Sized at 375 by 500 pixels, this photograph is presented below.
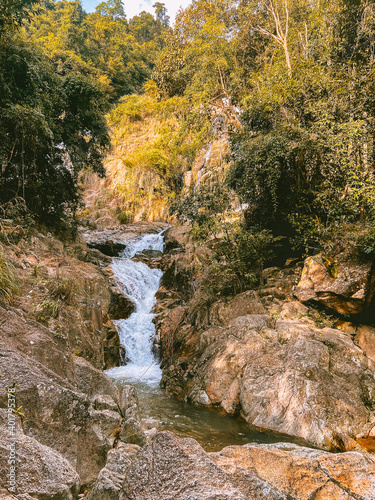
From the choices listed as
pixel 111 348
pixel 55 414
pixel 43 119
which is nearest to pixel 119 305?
pixel 111 348

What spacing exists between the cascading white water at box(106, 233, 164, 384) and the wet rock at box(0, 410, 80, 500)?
22.2ft

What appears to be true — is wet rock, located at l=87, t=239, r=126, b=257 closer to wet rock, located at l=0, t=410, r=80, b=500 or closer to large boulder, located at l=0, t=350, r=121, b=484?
large boulder, located at l=0, t=350, r=121, b=484

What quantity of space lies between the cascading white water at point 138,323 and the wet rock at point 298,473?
6932 mm

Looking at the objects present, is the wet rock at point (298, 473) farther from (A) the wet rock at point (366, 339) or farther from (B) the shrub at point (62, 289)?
(A) the wet rock at point (366, 339)

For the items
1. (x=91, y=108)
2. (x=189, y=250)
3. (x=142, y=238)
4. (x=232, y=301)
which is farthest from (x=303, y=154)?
(x=142, y=238)

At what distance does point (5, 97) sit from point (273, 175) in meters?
7.63

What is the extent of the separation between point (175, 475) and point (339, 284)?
6.72m

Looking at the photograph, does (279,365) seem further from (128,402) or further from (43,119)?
(43,119)

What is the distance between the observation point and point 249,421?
5.57 metres

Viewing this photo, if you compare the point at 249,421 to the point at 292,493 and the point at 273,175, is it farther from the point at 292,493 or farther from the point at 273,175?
the point at 273,175

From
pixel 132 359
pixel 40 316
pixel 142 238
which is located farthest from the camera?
pixel 142 238

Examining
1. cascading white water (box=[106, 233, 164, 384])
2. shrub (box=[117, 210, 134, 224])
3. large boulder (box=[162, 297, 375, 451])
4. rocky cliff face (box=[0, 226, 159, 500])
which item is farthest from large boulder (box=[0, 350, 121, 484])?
shrub (box=[117, 210, 134, 224])

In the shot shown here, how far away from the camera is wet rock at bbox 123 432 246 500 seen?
65.4 inches

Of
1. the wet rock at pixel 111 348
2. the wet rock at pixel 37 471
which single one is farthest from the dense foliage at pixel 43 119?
the wet rock at pixel 37 471
